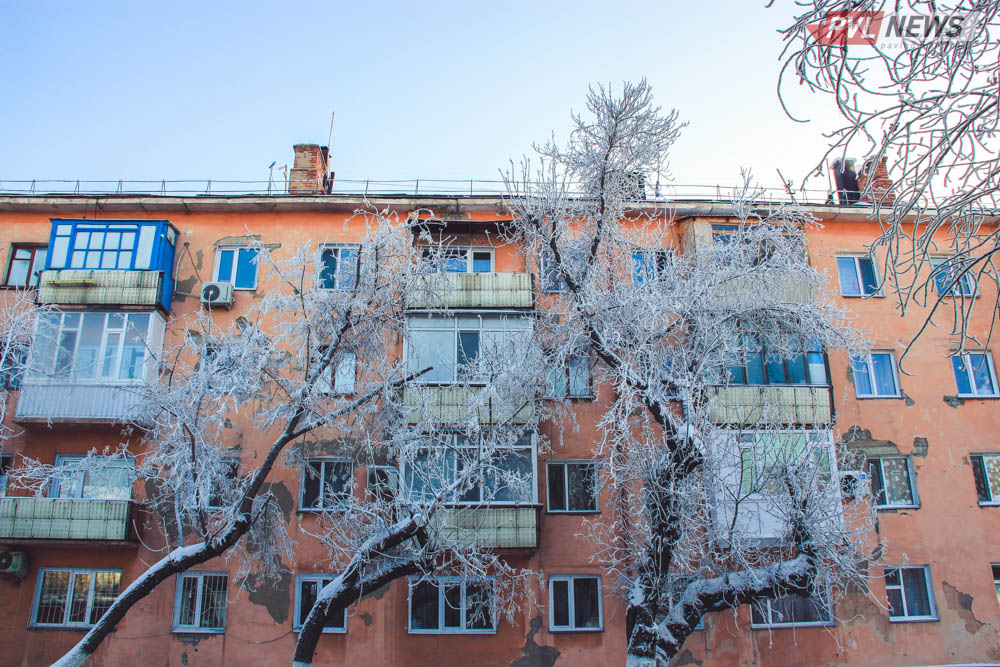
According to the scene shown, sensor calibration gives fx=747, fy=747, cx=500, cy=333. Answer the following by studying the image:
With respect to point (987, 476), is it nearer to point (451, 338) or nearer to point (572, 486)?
point (572, 486)

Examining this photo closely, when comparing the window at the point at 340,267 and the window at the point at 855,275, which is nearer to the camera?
the window at the point at 340,267

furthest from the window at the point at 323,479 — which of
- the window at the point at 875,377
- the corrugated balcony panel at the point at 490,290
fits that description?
the window at the point at 875,377

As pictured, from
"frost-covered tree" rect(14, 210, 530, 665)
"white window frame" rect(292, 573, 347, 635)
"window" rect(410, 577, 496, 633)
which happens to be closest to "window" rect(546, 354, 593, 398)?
"frost-covered tree" rect(14, 210, 530, 665)

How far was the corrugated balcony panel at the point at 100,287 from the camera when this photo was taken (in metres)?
17.0

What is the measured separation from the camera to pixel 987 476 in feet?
55.3

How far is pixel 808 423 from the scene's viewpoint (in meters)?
16.2

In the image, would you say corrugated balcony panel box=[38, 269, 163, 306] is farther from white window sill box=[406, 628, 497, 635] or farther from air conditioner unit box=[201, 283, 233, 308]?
white window sill box=[406, 628, 497, 635]

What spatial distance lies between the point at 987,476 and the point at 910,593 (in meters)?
3.35

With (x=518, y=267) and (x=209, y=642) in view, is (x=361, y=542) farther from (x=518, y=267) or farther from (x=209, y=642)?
(x=518, y=267)

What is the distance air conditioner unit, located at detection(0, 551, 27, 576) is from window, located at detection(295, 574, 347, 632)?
5.70m

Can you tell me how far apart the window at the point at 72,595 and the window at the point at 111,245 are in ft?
22.4

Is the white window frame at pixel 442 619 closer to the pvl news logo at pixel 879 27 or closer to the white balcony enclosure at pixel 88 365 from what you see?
the white balcony enclosure at pixel 88 365

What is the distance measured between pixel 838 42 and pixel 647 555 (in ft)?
28.9

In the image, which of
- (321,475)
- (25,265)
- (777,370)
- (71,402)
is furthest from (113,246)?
(777,370)
